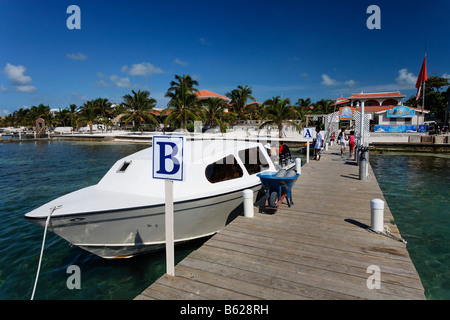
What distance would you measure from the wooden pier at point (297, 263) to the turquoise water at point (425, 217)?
136 centimetres

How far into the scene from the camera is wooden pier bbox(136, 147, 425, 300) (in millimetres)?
3438

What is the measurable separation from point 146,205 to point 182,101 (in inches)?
1543

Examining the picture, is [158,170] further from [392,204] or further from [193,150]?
[392,204]

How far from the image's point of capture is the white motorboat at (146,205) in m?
5.12

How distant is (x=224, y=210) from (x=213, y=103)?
42.2 meters

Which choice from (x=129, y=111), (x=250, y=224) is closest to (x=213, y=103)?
(x=129, y=111)

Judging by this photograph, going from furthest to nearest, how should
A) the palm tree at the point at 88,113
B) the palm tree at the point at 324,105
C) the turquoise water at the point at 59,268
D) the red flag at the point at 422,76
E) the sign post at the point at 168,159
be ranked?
the palm tree at the point at 88,113, the palm tree at the point at 324,105, the red flag at the point at 422,76, the turquoise water at the point at 59,268, the sign post at the point at 168,159

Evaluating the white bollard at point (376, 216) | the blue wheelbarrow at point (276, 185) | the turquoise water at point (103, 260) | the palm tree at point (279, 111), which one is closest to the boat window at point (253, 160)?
the blue wheelbarrow at point (276, 185)

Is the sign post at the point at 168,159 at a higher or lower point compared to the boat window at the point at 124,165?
higher

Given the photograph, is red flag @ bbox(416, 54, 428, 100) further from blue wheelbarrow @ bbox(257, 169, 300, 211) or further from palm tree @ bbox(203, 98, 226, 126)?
blue wheelbarrow @ bbox(257, 169, 300, 211)

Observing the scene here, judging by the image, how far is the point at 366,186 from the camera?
940 centimetres

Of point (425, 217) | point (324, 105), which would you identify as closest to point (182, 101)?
point (324, 105)

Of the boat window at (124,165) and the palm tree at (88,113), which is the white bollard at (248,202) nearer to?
the boat window at (124,165)

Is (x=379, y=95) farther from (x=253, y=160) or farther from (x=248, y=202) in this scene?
(x=248, y=202)
